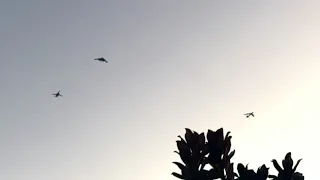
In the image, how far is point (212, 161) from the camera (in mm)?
5098

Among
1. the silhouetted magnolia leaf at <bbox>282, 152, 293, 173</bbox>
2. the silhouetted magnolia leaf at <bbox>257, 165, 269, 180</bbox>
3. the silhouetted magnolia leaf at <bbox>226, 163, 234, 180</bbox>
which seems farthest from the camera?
the silhouetted magnolia leaf at <bbox>282, 152, 293, 173</bbox>

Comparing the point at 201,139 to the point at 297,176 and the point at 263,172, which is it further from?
the point at 297,176

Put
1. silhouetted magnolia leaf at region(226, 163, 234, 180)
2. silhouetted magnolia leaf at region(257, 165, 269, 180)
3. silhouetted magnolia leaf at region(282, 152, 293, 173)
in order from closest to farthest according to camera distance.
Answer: silhouetted magnolia leaf at region(226, 163, 234, 180) → silhouetted magnolia leaf at region(257, 165, 269, 180) → silhouetted magnolia leaf at region(282, 152, 293, 173)

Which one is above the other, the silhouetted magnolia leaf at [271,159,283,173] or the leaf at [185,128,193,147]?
the leaf at [185,128,193,147]

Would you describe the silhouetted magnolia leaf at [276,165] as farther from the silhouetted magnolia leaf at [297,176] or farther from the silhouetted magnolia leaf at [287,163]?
the silhouetted magnolia leaf at [297,176]

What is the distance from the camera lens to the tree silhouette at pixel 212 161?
5.04 m

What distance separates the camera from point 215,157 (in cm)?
509

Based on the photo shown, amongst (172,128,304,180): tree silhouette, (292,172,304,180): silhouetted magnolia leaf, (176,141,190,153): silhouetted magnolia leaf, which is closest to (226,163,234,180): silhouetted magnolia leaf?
(172,128,304,180): tree silhouette

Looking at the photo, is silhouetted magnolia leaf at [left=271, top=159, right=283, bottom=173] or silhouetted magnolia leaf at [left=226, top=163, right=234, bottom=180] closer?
silhouetted magnolia leaf at [left=226, top=163, right=234, bottom=180]

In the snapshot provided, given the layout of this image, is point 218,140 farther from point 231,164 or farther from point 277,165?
point 277,165

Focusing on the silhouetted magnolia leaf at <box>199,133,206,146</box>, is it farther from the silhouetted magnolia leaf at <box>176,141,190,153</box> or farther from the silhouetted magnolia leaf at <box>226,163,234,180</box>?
the silhouetted magnolia leaf at <box>226,163,234,180</box>

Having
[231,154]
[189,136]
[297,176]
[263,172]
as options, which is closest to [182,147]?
[189,136]

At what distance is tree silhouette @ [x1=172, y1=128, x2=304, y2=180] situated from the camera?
504 cm

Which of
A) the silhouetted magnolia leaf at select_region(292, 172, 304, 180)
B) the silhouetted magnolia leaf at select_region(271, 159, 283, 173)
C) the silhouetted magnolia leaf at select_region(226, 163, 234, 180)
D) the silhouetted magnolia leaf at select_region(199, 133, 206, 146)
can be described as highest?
the silhouetted magnolia leaf at select_region(199, 133, 206, 146)
